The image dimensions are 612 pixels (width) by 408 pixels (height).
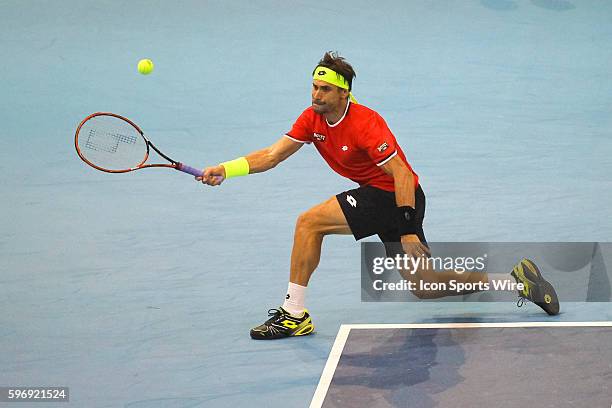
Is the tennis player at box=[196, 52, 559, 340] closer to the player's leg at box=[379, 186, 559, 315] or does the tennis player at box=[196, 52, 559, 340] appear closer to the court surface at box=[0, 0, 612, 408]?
the player's leg at box=[379, 186, 559, 315]

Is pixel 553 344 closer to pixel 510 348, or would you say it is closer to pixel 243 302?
pixel 510 348

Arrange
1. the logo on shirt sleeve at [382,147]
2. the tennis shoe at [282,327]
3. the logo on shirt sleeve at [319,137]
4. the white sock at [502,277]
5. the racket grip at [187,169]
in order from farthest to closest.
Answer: the white sock at [502,277] → the logo on shirt sleeve at [319,137] → the tennis shoe at [282,327] → the logo on shirt sleeve at [382,147] → the racket grip at [187,169]

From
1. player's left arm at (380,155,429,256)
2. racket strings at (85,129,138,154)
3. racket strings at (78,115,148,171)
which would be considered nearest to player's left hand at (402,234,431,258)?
player's left arm at (380,155,429,256)

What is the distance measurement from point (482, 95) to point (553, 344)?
7.10 metres

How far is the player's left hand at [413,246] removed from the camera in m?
7.20

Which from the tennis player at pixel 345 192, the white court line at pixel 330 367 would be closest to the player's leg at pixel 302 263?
the tennis player at pixel 345 192

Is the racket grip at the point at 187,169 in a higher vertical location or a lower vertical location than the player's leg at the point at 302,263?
higher

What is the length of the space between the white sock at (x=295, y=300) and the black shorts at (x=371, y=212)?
518mm

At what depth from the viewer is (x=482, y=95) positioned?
13984 millimetres

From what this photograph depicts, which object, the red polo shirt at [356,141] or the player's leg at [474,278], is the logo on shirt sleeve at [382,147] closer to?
the red polo shirt at [356,141]

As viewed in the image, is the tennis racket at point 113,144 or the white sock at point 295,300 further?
the tennis racket at point 113,144

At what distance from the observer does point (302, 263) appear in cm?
750

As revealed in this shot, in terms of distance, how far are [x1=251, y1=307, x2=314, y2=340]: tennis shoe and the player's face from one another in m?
1.35

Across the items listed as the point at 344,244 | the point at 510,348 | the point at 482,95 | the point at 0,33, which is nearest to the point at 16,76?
the point at 0,33
